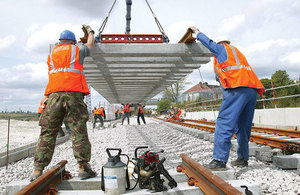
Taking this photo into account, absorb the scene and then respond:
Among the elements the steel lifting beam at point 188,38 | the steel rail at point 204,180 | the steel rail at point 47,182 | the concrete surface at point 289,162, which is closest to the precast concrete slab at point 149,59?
the steel lifting beam at point 188,38

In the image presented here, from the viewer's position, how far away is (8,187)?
9.21 feet

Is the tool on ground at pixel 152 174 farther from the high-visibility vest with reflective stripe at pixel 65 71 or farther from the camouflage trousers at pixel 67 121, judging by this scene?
the high-visibility vest with reflective stripe at pixel 65 71

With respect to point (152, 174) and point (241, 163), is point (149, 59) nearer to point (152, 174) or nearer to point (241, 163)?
point (241, 163)

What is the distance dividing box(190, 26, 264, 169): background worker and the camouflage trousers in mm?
1713

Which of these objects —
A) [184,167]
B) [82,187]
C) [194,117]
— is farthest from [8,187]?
[194,117]

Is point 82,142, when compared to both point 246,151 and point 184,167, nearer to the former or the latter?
point 184,167

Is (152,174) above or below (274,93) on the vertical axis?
below

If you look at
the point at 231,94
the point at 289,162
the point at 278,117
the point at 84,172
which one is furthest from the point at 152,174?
the point at 278,117

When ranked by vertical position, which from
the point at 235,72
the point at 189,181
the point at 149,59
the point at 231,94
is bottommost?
the point at 189,181

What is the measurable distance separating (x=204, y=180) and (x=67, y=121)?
5.92 ft

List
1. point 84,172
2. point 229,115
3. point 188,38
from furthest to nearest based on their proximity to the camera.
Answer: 1. point 188,38
2. point 229,115
3. point 84,172

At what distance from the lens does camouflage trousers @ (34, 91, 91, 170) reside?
3.14 metres

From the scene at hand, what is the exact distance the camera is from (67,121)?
10.3 ft

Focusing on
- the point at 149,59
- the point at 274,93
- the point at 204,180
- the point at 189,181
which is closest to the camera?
the point at 204,180
